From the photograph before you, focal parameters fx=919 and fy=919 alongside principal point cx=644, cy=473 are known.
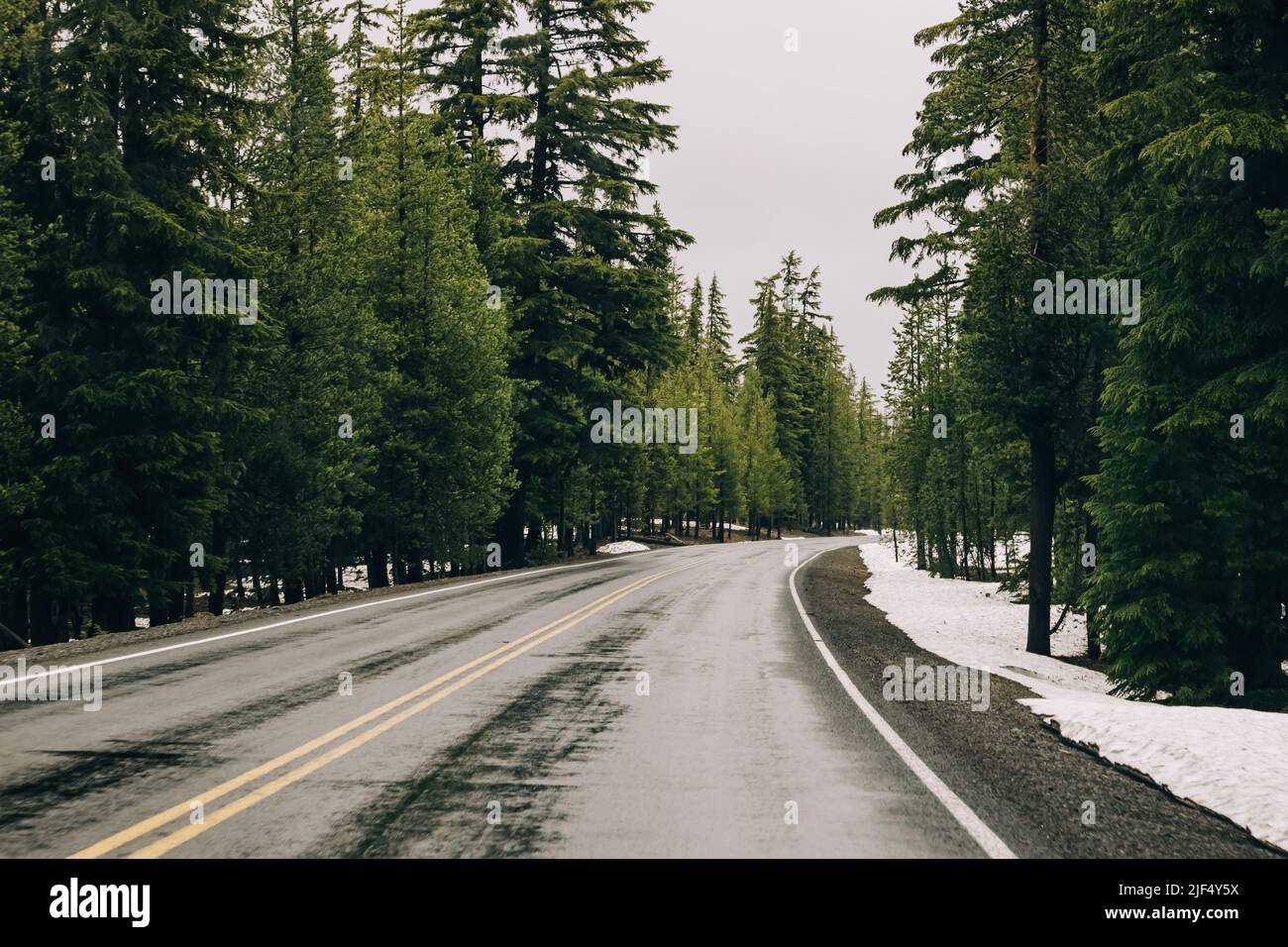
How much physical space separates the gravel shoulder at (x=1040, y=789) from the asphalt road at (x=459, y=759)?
316mm

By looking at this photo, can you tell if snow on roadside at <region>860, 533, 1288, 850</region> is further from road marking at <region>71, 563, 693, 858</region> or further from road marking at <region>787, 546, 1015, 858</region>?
road marking at <region>71, 563, 693, 858</region>

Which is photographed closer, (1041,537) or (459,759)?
(459,759)

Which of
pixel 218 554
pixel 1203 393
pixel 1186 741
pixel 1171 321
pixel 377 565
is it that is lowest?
pixel 1186 741

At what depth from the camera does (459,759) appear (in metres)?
6.61

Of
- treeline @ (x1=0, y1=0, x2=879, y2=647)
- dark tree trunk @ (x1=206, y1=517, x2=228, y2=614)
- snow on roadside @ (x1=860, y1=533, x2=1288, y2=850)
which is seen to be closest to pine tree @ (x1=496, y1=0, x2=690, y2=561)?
treeline @ (x1=0, y1=0, x2=879, y2=647)

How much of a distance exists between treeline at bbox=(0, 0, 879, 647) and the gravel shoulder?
1426 centimetres

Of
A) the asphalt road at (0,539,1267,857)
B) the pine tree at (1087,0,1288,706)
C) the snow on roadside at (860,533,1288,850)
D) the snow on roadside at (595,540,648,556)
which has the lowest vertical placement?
the snow on roadside at (595,540,648,556)

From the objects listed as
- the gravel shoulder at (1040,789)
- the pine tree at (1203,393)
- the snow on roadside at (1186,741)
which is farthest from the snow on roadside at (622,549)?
the gravel shoulder at (1040,789)

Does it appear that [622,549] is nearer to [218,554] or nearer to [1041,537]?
[218,554]

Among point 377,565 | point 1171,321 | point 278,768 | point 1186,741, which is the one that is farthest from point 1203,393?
point 377,565

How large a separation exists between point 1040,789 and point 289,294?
2003 centimetres

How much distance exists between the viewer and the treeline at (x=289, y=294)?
687 inches

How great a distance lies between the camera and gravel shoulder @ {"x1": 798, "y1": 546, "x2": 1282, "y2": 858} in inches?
206
